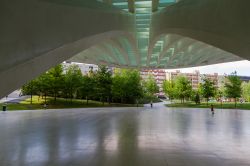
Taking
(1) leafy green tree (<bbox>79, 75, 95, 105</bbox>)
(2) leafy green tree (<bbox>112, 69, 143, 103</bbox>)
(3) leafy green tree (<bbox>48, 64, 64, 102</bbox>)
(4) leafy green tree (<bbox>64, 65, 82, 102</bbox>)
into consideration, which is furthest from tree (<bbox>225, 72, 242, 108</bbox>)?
(3) leafy green tree (<bbox>48, 64, 64, 102</bbox>)

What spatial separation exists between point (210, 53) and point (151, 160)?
31.4 meters

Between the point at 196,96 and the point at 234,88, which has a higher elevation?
the point at 234,88

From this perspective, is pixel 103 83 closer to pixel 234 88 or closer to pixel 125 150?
pixel 234 88

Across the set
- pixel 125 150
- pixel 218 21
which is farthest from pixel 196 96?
pixel 125 150

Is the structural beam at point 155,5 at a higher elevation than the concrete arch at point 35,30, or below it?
higher

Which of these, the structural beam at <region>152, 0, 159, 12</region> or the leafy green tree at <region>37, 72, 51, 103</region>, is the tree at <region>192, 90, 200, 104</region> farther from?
the structural beam at <region>152, 0, 159, 12</region>

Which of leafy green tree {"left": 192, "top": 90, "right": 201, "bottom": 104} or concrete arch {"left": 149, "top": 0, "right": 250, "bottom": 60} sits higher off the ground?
concrete arch {"left": 149, "top": 0, "right": 250, "bottom": 60}

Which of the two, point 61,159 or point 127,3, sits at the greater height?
point 127,3

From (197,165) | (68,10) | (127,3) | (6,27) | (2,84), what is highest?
(127,3)

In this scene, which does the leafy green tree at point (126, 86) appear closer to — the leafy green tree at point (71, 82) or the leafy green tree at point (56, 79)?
the leafy green tree at point (71, 82)

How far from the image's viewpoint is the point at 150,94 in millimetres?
77062

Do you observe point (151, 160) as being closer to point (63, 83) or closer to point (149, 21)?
point (149, 21)

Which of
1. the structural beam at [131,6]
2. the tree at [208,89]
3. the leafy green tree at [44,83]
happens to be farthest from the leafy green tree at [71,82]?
the structural beam at [131,6]

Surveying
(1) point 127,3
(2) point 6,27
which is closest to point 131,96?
(1) point 127,3
